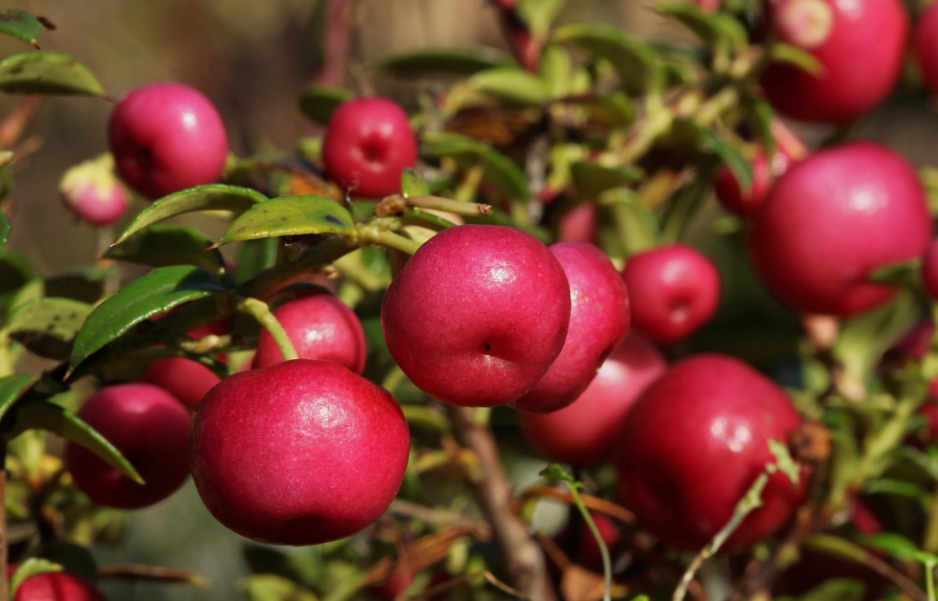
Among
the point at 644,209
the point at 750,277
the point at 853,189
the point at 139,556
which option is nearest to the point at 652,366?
the point at 644,209

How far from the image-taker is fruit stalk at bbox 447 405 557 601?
70 cm

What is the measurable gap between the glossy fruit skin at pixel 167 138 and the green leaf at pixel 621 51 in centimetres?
36

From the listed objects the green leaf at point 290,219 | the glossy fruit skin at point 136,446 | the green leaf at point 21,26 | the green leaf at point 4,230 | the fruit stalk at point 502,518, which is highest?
the green leaf at point 21,26

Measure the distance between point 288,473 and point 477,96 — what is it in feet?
1.89

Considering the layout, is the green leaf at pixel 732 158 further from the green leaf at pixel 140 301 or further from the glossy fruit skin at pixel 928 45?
the green leaf at pixel 140 301

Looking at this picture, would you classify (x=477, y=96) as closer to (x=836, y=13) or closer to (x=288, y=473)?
(x=836, y=13)

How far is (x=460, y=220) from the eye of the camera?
69 cm

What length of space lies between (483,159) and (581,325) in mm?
334

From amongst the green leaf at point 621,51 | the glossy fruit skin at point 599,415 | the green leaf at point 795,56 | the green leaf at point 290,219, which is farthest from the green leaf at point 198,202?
the green leaf at point 795,56

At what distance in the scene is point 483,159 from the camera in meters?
0.74

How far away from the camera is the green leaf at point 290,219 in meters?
0.37

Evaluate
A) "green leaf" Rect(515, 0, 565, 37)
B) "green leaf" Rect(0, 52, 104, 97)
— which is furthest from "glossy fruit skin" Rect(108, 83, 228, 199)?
"green leaf" Rect(515, 0, 565, 37)

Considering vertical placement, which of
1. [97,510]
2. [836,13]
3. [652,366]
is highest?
[836,13]

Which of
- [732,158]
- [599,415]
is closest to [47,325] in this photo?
[599,415]
